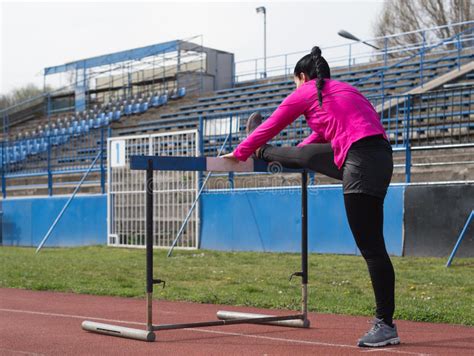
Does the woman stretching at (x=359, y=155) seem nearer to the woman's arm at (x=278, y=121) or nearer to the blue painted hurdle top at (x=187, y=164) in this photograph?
the woman's arm at (x=278, y=121)

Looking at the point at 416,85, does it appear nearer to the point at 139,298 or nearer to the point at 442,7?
the point at 139,298

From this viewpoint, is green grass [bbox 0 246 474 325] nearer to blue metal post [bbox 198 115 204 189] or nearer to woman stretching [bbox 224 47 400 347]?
woman stretching [bbox 224 47 400 347]

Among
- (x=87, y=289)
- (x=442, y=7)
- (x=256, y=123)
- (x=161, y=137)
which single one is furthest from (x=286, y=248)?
(x=442, y=7)

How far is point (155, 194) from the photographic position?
1775 centimetres

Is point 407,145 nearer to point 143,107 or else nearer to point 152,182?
point 152,182

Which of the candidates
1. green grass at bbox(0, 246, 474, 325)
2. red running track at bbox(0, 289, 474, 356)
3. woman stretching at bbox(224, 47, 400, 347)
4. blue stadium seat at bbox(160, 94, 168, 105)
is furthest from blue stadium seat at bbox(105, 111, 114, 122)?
woman stretching at bbox(224, 47, 400, 347)

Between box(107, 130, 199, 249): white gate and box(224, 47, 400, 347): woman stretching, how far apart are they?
37.1 feet

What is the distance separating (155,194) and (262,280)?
7.45m

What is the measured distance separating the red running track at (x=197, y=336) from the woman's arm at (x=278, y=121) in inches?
55.1

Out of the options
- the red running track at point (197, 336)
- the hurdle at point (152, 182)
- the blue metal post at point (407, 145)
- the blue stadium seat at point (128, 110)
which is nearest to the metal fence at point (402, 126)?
the blue metal post at point (407, 145)

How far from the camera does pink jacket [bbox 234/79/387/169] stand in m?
5.50

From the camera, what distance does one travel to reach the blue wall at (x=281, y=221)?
13969 mm

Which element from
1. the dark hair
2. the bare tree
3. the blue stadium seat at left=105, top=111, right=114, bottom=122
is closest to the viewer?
the dark hair

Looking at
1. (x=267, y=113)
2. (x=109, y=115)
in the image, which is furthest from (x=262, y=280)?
(x=109, y=115)
